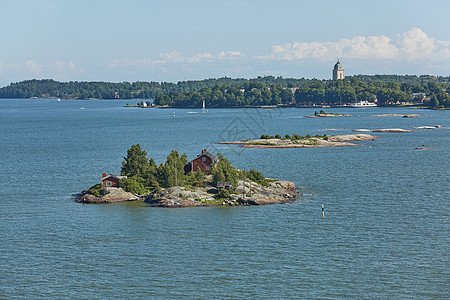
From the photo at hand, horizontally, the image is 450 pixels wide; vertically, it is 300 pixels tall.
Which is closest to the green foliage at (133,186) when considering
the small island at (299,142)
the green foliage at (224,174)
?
the green foliage at (224,174)

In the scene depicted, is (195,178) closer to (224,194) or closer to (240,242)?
(224,194)

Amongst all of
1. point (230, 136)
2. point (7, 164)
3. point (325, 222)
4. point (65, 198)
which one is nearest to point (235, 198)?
point (325, 222)

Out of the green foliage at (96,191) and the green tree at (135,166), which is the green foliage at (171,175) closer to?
the green tree at (135,166)

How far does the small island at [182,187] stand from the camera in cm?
7031

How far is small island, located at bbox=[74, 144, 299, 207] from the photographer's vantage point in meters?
70.3

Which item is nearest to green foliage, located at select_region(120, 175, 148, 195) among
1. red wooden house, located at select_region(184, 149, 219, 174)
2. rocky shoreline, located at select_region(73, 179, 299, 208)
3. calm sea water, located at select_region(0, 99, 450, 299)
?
rocky shoreline, located at select_region(73, 179, 299, 208)

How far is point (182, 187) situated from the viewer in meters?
73.3

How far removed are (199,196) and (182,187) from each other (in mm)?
3283

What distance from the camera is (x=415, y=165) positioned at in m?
104

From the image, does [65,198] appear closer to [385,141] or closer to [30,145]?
[30,145]

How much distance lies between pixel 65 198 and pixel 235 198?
21857 mm

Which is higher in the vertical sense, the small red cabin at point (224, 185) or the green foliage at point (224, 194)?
the small red cabin at point (224, 185)

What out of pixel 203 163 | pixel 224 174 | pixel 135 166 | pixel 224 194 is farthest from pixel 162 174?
pixel 224 194

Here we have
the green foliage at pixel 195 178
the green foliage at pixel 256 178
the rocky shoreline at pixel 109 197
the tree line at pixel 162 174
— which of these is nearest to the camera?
the rocky shoreline at pixel 109 197
